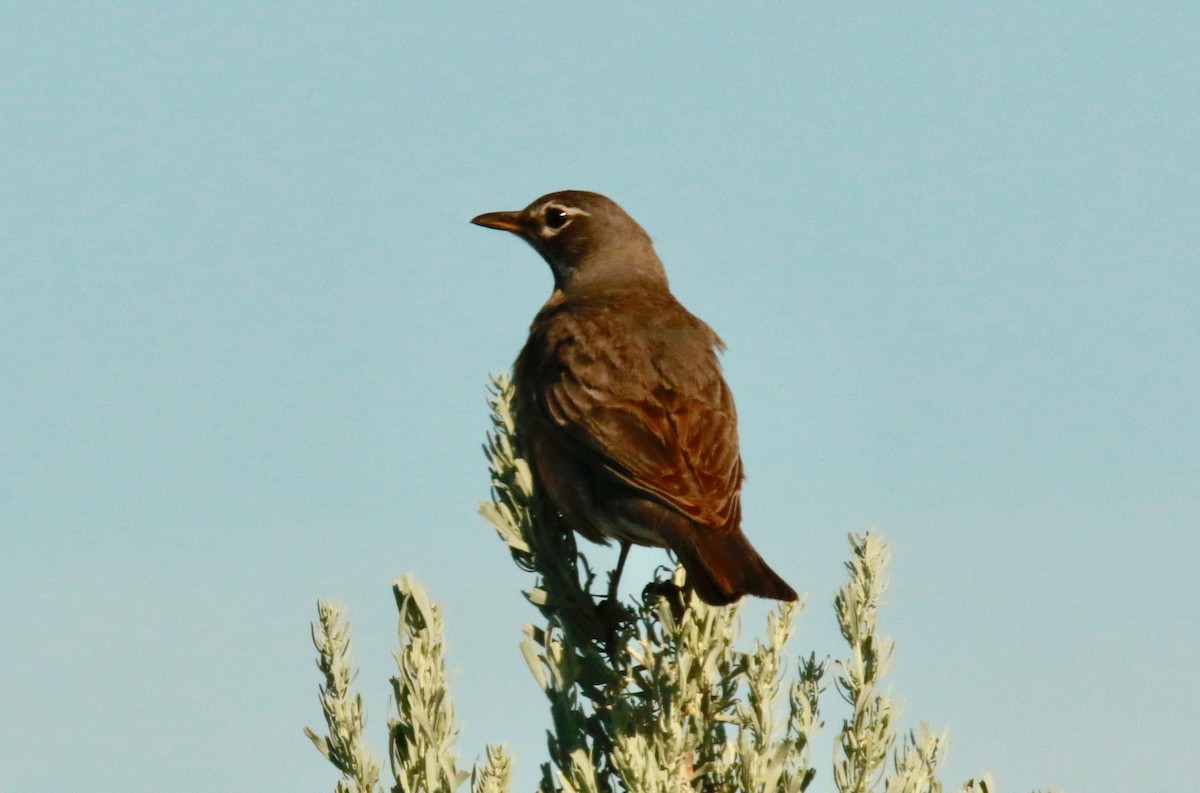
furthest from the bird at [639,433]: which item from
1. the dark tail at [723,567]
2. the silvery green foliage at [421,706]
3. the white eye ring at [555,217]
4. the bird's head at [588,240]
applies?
the silvery green foliage at [421,706]

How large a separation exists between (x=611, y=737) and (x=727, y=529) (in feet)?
5.79

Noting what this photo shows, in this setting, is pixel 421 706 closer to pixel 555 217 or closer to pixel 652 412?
pixel 652 412

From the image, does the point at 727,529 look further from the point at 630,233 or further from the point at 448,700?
the point at 630,233

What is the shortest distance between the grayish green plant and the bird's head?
384 centimetres

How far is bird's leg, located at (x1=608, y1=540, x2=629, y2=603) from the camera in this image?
497 cm

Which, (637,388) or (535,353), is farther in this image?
(535,353)

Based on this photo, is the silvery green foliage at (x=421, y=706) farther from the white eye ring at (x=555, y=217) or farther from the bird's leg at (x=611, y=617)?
the white eye ring at (x=555, y=217)

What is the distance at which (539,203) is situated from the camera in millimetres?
8609

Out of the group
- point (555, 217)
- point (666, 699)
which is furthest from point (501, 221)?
point (666, 699)

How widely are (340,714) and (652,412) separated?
3.02 meters

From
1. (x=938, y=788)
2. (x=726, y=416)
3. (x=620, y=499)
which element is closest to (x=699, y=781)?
(x=938, y=788)

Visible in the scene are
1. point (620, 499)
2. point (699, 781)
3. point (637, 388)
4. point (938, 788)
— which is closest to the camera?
point (938, 788)

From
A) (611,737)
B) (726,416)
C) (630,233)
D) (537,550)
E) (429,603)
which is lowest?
(611,737)

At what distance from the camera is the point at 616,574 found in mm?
5531
